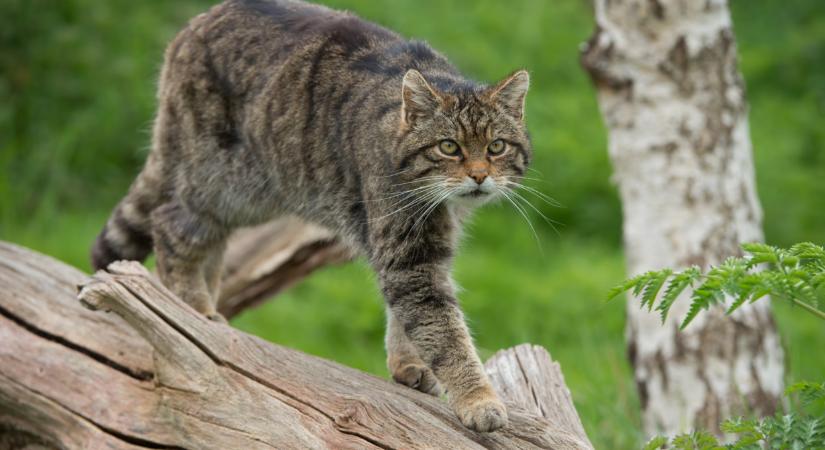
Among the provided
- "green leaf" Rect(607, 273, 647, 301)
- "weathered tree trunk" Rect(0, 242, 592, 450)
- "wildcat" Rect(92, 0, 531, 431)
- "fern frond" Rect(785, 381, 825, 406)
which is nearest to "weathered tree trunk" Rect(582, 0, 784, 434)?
"wildcat" Rect(92, 0, 531, 431)

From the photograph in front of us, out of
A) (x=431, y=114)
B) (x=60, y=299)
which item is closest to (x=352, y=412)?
(x=431, y=114)

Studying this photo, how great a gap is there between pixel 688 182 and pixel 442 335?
5.57ft

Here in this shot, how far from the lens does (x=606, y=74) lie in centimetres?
507

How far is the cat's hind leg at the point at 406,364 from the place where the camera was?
13.7ft

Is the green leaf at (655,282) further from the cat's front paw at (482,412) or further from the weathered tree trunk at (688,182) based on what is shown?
the weathered tree trunk at (688,182)

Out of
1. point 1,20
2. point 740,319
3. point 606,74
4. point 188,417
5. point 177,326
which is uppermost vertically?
point 1,20

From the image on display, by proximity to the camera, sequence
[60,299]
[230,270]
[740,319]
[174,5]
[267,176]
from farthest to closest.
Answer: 1. [174,5]
2. [230,270]
3. [740,319]
4. [267,176]
5. [60,299]

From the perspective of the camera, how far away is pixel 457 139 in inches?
155

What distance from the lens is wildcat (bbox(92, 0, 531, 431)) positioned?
3926 millimetres

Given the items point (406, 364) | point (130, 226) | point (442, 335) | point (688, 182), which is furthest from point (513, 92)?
point (130, 226)

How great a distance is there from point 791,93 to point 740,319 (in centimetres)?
470

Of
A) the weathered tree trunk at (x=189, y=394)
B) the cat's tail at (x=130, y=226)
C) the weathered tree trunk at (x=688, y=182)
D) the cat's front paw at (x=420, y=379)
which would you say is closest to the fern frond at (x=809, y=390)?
the weathered tree trunk at (x=189, y=394)

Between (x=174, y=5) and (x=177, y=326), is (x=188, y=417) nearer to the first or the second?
(x=177, y=326)

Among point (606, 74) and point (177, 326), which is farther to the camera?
point (606, 74)
